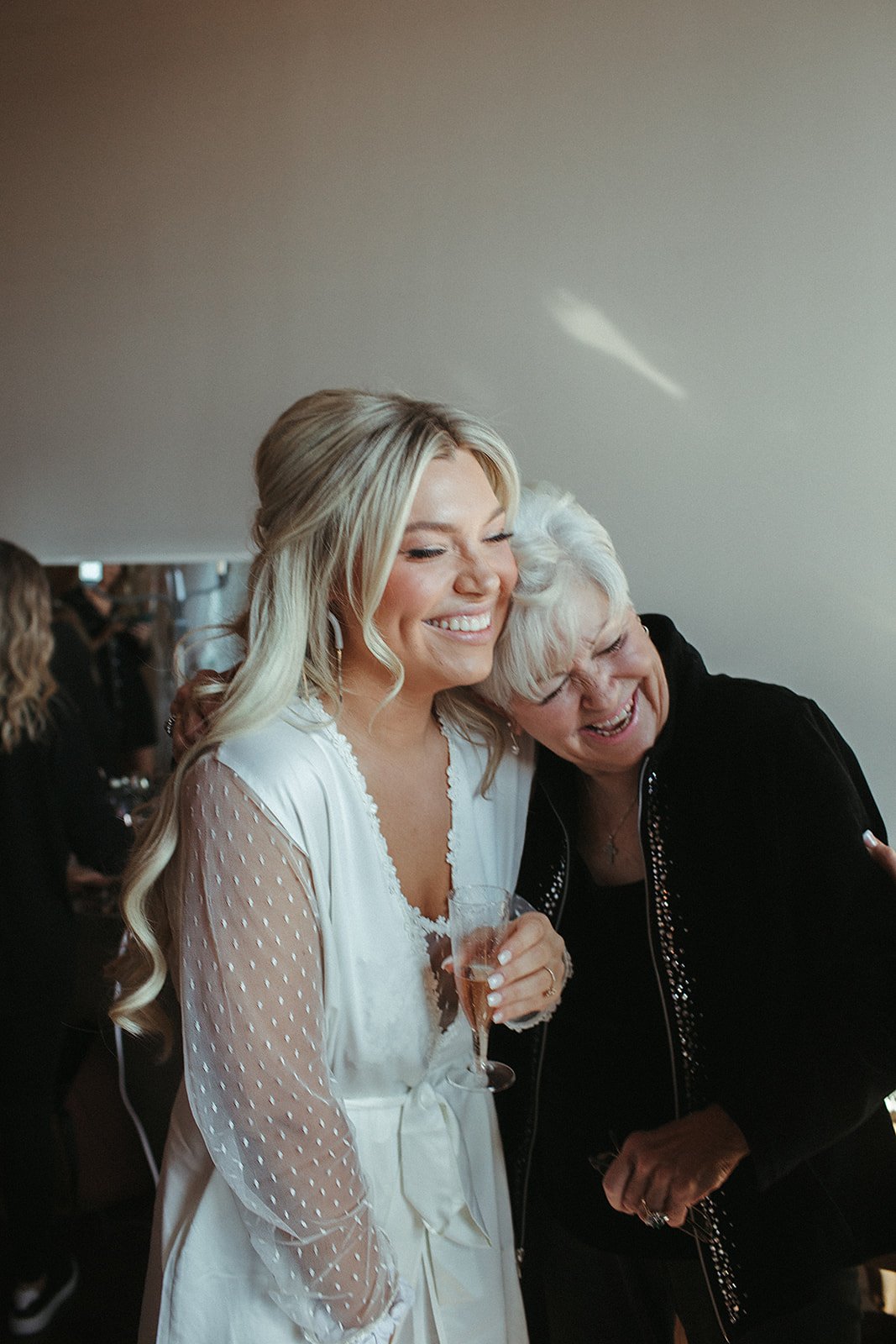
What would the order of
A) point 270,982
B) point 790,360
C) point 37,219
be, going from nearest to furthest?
point 270,982 < point 790,360 < point 37,219

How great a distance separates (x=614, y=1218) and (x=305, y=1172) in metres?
0.64

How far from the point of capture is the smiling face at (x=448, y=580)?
5.27 ft

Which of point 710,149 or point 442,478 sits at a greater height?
point 710,149

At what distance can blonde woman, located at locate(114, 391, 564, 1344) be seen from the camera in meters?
1.47

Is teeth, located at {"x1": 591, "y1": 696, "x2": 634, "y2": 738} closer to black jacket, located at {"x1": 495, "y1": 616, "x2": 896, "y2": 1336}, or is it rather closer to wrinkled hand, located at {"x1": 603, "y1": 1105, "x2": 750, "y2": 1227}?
black jacket, located at {"x1": 495, "y1": 616, "x2": 896, "y2": 1336}

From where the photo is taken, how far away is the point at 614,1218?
1.85m

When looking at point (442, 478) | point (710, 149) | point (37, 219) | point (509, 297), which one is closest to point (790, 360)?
point (710, 149)

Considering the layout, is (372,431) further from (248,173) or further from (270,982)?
(248,173)

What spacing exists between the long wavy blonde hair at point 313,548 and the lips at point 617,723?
32cm

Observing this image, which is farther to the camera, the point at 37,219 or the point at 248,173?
the point at 37,219

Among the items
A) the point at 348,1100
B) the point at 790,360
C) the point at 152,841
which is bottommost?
the point at 348,1100

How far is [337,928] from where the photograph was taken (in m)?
1.58

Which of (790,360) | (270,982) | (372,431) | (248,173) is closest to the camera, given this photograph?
(270,982)

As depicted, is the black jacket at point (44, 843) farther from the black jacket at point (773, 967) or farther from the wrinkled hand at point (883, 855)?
the wrinkled hand at point (883, 855)
